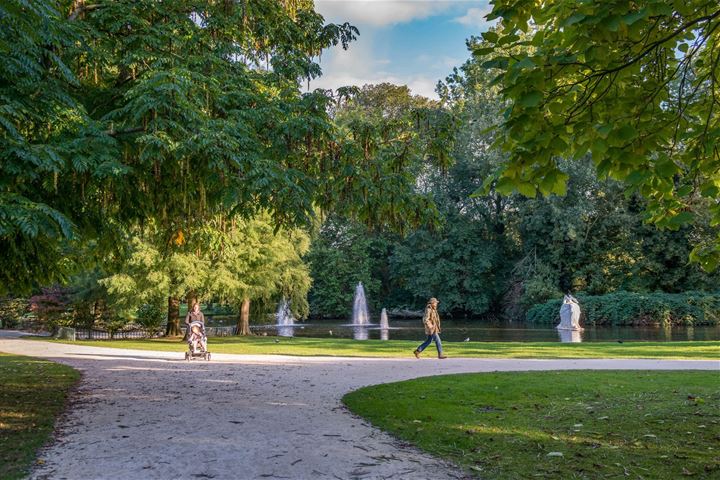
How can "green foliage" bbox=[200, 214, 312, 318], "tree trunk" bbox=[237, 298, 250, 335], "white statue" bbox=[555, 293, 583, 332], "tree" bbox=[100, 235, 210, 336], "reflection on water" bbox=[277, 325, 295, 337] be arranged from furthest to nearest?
"reflection on water" bbox=[277, 325, 295, 337] < "white statue" bbox=[555, 293, 583, 332] < "tree trunk" bbox=[237, 298, 250, 335] < "green foliage" bbox=[200, 214, 312, 318] < "tree" bbox=[100, 235, 210, 336]

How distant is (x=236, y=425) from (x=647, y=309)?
38.2 m

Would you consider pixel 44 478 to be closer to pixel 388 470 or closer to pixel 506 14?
pixel 388 470

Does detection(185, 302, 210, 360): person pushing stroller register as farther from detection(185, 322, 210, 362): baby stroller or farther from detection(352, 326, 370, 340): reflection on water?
detection(352, 326, 370, 340): reflection on water

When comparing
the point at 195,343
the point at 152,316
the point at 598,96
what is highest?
the point at 598,96

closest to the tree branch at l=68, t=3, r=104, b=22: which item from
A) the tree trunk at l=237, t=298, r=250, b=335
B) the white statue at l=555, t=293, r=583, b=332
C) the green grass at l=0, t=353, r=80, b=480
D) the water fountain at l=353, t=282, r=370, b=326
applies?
the green grass at l=0, t=353, r=80, b=480

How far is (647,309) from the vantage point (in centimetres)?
3912

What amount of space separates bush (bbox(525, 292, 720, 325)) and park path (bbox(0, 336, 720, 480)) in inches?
1047

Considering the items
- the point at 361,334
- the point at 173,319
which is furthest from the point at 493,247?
the point at 173,319

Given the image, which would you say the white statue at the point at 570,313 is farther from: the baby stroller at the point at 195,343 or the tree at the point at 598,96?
the tree at the point at 598,96

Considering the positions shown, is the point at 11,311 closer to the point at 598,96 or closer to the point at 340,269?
the point at 340,269

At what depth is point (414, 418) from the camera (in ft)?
26.1

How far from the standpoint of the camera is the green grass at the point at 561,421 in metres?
5.64

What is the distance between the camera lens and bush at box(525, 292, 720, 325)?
38.3m

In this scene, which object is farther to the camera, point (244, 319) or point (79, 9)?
point (244, 319)
